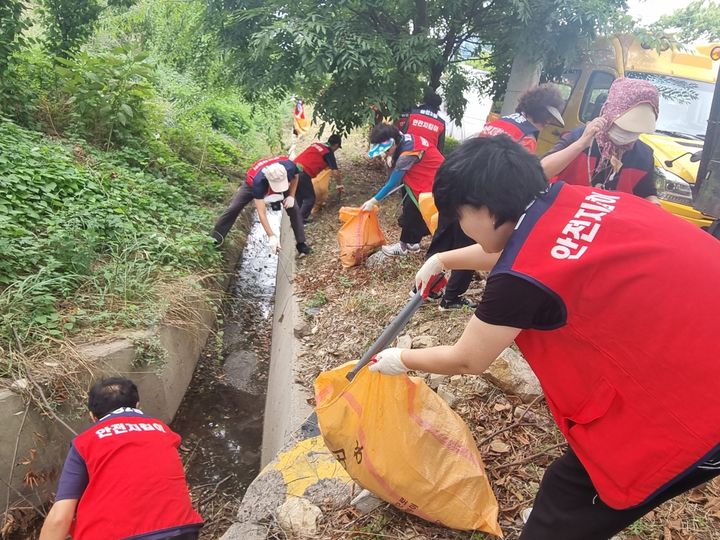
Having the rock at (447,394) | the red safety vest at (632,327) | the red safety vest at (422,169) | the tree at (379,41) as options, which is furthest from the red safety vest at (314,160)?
the red safety vest at (632,327)

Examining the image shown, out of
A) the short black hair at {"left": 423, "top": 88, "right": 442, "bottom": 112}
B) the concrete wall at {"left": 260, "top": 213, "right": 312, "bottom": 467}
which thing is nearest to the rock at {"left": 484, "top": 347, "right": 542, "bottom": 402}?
the concrete wall at {"left": 260, "top": 213, "right": 312, "bottom": 467}

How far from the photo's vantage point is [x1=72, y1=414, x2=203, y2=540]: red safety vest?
6.28 feet

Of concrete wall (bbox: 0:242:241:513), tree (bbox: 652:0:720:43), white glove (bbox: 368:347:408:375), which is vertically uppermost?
tree (bbox: 652:0:720:43)

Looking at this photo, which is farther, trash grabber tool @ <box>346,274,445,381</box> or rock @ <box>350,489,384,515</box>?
rock @ <box>350,489,384,515</box>

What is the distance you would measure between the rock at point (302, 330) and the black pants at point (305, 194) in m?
2.55

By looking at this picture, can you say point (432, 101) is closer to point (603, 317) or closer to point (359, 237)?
point (359, 237)

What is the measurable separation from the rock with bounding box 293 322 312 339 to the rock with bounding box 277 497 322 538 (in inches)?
72.8

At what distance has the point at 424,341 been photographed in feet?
11.0

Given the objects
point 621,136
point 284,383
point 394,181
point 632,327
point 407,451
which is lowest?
point 284,383

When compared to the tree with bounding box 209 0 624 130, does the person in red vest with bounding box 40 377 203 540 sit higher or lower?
lower

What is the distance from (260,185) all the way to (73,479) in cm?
356

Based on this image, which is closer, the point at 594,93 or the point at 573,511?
the point at 573,511

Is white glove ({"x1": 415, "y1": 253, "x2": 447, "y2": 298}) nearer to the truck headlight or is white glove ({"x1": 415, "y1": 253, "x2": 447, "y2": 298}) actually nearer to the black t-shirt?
the black t-shirt

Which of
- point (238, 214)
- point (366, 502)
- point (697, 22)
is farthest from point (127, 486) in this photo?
point (697, 22)
